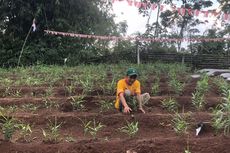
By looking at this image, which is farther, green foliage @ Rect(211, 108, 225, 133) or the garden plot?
green foliage @ Rect(211, 108, 225, 133)

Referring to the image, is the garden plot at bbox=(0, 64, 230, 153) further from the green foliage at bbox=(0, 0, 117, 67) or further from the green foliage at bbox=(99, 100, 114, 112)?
the green foliage at bbox=(0, 0, 117, 67)

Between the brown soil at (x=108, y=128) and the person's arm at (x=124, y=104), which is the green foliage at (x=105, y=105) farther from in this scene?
the person's arm at (x=124, y=104)

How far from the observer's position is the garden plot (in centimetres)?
466

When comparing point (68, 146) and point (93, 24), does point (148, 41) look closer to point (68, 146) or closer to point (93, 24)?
point (93, 24)

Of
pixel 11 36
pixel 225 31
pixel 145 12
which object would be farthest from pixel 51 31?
pixel 225 31

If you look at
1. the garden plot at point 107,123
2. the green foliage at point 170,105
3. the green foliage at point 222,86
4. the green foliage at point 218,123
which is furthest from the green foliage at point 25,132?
the green foliage at point 222,86

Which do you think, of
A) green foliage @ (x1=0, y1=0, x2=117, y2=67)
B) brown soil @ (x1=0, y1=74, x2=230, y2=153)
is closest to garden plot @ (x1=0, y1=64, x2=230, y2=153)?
brown soil @ (x1=0, y1=74, x2=230, y2=153)

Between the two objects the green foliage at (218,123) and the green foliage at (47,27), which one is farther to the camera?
the green foliage at (47,27)

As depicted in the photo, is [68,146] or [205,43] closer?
[68,146]

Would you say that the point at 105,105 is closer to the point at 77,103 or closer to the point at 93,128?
the point at 77,103

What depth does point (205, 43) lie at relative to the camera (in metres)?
20.3

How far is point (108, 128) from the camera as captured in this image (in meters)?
5.98

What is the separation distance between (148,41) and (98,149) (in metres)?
14.9

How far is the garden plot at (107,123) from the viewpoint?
4.66 m
